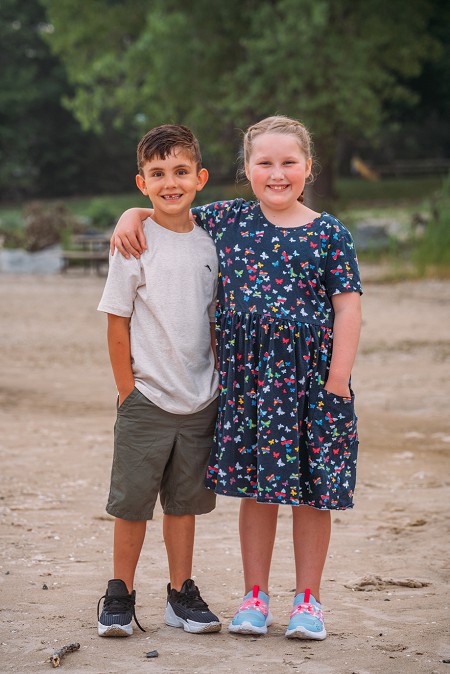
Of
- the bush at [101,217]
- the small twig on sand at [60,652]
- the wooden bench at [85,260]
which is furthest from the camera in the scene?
the bush at [101,217]

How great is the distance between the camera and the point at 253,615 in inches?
130

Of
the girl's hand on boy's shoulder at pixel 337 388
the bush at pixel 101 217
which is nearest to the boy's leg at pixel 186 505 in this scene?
the girl's hand on boy's shoulder at pixel 337 388

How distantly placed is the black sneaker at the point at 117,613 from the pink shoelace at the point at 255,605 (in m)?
0.31

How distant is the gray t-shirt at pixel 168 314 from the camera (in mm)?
3307

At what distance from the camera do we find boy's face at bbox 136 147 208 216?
3348 mm

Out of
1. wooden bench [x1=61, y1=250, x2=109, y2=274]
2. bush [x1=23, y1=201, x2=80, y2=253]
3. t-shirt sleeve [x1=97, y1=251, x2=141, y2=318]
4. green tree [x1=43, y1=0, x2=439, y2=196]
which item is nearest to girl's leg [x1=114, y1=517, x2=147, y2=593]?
t-shirt sleeve [x1=97, y1=251, x2=141, y2=318]

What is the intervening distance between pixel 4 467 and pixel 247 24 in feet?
70.9

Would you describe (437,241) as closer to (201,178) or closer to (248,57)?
(248,57)

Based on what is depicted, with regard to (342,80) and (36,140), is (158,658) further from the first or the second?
(36,140)

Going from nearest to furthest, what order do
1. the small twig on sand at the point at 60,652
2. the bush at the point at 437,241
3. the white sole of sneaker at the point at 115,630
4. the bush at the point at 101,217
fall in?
1. the small twig on sand at the point at 60,652
2. the white sole of sneaker at the point at 115,630
3. the bush at the point at 437,241
4. the bush at the point at 101,217

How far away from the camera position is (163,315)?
332cm

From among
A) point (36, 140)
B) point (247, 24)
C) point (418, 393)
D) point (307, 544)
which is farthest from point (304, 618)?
point (36, 140)

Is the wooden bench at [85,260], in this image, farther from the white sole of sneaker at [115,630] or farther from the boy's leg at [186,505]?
the white sole of sneaker at [115,630]

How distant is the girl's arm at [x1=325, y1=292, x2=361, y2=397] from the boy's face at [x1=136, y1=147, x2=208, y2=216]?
20.8 inches
